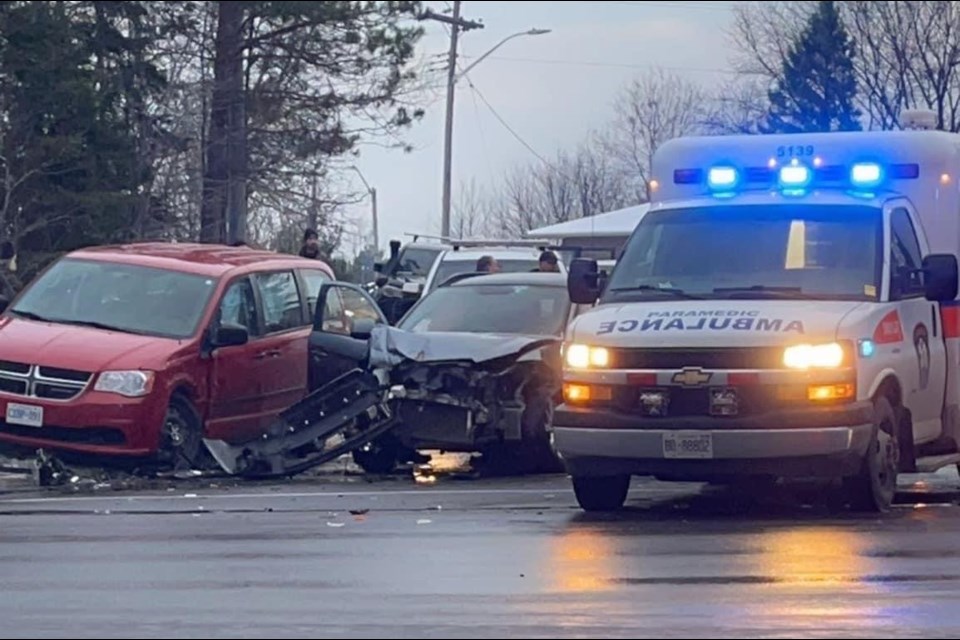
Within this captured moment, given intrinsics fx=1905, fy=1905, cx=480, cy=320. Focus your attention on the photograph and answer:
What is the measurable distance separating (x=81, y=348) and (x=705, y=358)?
18.0 ft

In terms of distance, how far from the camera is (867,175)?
42.5 ft

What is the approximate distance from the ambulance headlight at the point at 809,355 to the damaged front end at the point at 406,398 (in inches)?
150

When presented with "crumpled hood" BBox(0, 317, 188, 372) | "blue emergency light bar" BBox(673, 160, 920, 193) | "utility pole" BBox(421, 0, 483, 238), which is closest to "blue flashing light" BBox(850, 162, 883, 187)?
"blue emergency light bar" BBox(673, 160, 920, 193)

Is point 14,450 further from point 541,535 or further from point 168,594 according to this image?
point 168,594

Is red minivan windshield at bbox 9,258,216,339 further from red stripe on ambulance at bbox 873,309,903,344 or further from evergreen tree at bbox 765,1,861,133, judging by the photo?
evergreen tree at bbox 765,1,861,133

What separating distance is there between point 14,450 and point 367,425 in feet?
9.10

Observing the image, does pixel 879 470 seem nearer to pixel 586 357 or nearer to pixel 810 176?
pixel 586 357

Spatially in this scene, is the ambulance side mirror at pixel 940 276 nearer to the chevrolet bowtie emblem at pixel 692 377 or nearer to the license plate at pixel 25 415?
the chevrolet bowtie emblem at pixel 692 377

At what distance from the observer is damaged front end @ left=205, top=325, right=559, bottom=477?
14.7 m

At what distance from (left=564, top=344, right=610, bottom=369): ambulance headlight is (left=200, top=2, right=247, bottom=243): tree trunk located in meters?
22.2

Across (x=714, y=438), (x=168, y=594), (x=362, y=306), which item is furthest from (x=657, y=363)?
(x=362, y=306)

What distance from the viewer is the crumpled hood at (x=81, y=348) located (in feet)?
47.5

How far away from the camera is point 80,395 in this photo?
47.1 ft

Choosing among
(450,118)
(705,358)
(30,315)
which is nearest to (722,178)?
(705,358)
